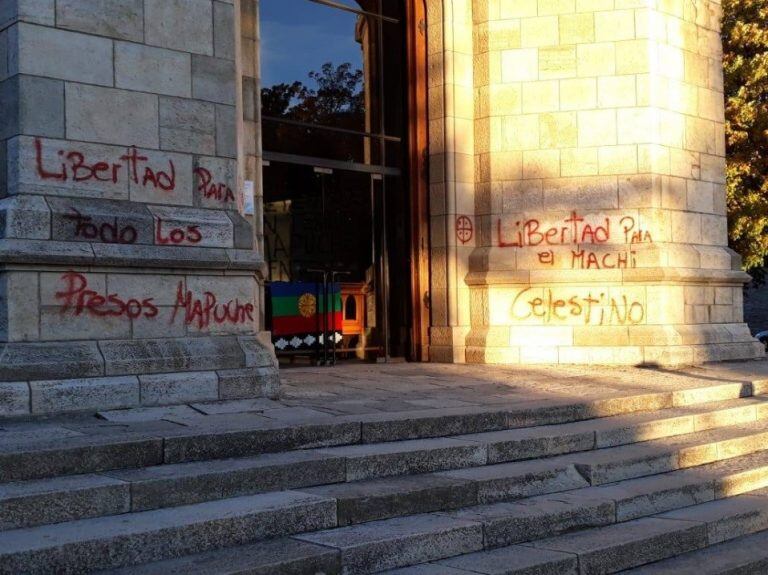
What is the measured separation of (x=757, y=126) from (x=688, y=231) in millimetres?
10744

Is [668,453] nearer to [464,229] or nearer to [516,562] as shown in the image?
[516,562]

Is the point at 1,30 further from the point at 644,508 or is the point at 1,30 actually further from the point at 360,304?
the point at 360,304

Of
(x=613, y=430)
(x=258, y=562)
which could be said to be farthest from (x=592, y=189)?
(x=258, y=562)

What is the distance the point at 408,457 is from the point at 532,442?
1.13m

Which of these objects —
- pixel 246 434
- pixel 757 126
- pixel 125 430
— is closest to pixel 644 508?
pixel 246 434

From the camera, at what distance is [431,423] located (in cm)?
674

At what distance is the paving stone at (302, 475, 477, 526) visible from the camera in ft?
17.3

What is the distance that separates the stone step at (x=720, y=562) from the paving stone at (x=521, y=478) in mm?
879

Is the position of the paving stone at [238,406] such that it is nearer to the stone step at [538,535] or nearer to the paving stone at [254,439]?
the paving stone at [254,439]

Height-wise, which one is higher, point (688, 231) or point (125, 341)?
point (688, 231)

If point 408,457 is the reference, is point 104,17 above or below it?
above

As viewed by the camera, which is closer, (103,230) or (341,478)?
(341,478)

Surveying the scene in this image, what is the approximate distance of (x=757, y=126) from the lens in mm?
21406

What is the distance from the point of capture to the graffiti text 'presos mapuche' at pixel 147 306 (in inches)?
274
